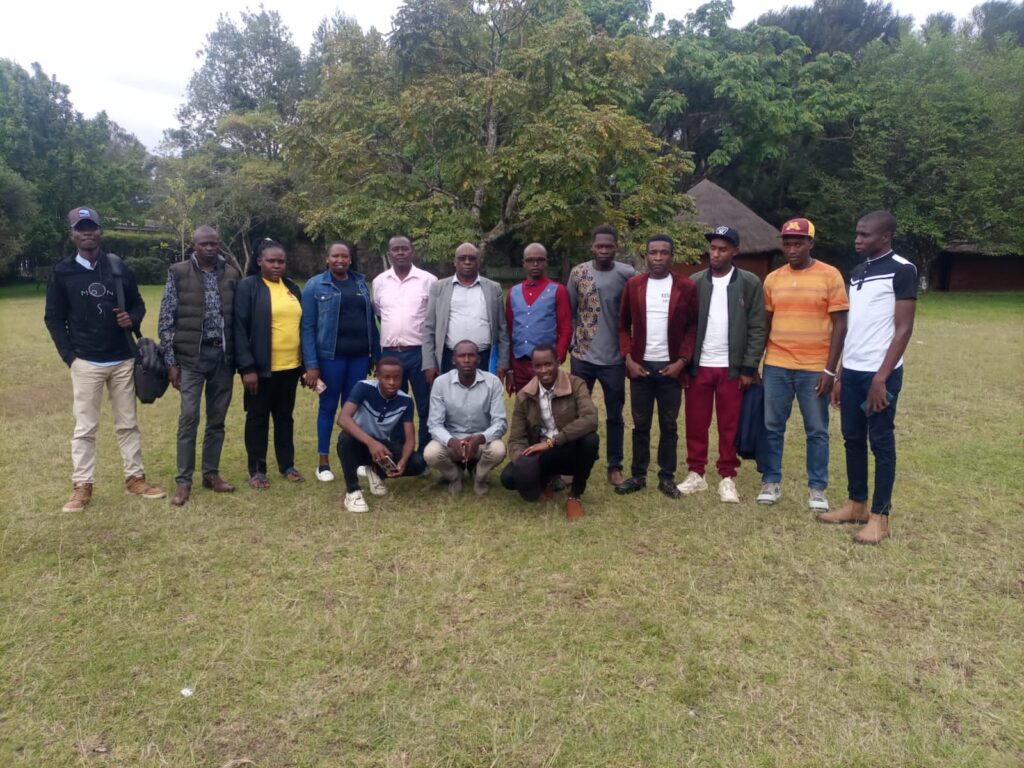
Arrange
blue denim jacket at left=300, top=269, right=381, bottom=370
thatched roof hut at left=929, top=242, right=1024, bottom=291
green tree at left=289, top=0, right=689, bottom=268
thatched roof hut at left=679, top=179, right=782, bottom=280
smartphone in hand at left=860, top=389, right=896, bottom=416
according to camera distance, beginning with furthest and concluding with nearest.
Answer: thatched roof hut at left=929, top=242, right=1024, bottom=291 < thatched roof hut at left=679, top=179, right=782, bottom=280 < green tree at left=289, top=0, right=689, bottom=268 < blue denim jacket at left=300, top=269, right=381, bottom=370 < smartphone in hand at left=860, top=389, right=896, bottom=416

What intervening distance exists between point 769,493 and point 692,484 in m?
0.52

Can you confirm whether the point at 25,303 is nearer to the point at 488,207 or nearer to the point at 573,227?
the point at 488,207

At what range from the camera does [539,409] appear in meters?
4.77

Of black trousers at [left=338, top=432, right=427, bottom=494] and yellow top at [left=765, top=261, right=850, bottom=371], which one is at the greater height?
yellow top at [left=765, top=261, right=850, bottom=371]

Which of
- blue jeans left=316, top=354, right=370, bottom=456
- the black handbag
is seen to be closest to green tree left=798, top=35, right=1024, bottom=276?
blue jeans left=316, top=354, right=370, bottom=456

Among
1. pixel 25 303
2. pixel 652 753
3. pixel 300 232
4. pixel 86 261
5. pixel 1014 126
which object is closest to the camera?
pixel 652 753

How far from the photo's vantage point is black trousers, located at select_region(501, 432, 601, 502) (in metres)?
4.61

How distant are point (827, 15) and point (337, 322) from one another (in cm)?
3089

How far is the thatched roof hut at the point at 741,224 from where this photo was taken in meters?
22.0

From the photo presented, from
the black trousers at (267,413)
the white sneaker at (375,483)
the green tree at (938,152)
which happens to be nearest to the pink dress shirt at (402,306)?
the black trousers at (267,413)

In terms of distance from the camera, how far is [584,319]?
5.08 meters

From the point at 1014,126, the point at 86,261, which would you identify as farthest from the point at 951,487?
the point at 1014,126

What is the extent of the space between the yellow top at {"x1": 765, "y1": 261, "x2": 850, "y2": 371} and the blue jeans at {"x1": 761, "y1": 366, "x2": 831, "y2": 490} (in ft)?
0.29

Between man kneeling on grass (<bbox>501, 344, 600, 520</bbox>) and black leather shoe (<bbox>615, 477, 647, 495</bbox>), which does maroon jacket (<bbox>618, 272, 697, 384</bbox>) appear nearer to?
man kneeling on grass (<bbox>501, 344, 600, 520</bbox>)
